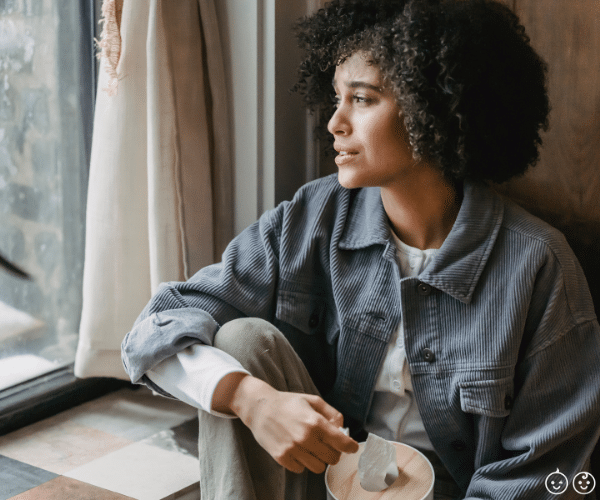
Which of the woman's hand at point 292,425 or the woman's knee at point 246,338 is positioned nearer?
the woman's hand at point 292,425

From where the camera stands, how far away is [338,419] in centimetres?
104

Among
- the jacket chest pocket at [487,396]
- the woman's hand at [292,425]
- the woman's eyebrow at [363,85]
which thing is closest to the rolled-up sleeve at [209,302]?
the woman's hand at [292,425]

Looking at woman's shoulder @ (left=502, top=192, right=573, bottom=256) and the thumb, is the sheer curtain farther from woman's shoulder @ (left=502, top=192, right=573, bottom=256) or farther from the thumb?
woman's shoulder @ (left=502, top=192, right=573, bottom=256)

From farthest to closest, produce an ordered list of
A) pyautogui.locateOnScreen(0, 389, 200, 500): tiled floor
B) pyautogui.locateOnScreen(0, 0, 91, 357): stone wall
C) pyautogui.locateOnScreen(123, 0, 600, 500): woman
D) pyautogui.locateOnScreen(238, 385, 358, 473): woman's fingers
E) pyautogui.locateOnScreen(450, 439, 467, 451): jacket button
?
pyautogui.locateOnScreen(0, 0, 91, 357): stone wall, pyautogui.locateOnScreen(0, 389, 200, 500): tiled floor, pyautogui.locateOnScreen(450, 439, 467, 451): jacket button, pyautogui.locateOnScreen(123, 0, 600, 500): woman, pyautogui.locateOnScreen(238, 385, 358, 473): woman's fingers

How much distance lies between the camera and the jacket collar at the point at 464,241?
1194 mm

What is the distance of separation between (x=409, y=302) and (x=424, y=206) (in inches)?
7.9

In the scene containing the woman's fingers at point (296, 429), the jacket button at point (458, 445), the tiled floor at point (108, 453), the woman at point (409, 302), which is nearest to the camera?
the woman's fingers at point (296, 429)

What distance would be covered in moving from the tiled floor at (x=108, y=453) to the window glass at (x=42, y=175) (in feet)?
0.54

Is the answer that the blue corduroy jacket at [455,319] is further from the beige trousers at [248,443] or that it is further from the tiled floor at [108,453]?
the tiled floor at [108,453]

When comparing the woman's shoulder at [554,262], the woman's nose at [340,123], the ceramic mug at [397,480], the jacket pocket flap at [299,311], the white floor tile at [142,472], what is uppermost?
the woman's nose at [340,123]

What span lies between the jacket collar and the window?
0.77 meters

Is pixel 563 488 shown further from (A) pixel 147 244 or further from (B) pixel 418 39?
(A) pixel 147 244

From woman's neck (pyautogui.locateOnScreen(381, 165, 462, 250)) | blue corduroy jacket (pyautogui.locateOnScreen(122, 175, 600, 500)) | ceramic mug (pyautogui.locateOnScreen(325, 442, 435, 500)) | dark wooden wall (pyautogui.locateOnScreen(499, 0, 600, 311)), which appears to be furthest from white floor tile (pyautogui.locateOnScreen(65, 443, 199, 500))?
dark wooden wall (pyautogui.locateOnScreen(499, 0, 600, 311))

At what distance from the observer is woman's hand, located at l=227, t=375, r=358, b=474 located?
1.02 meters
